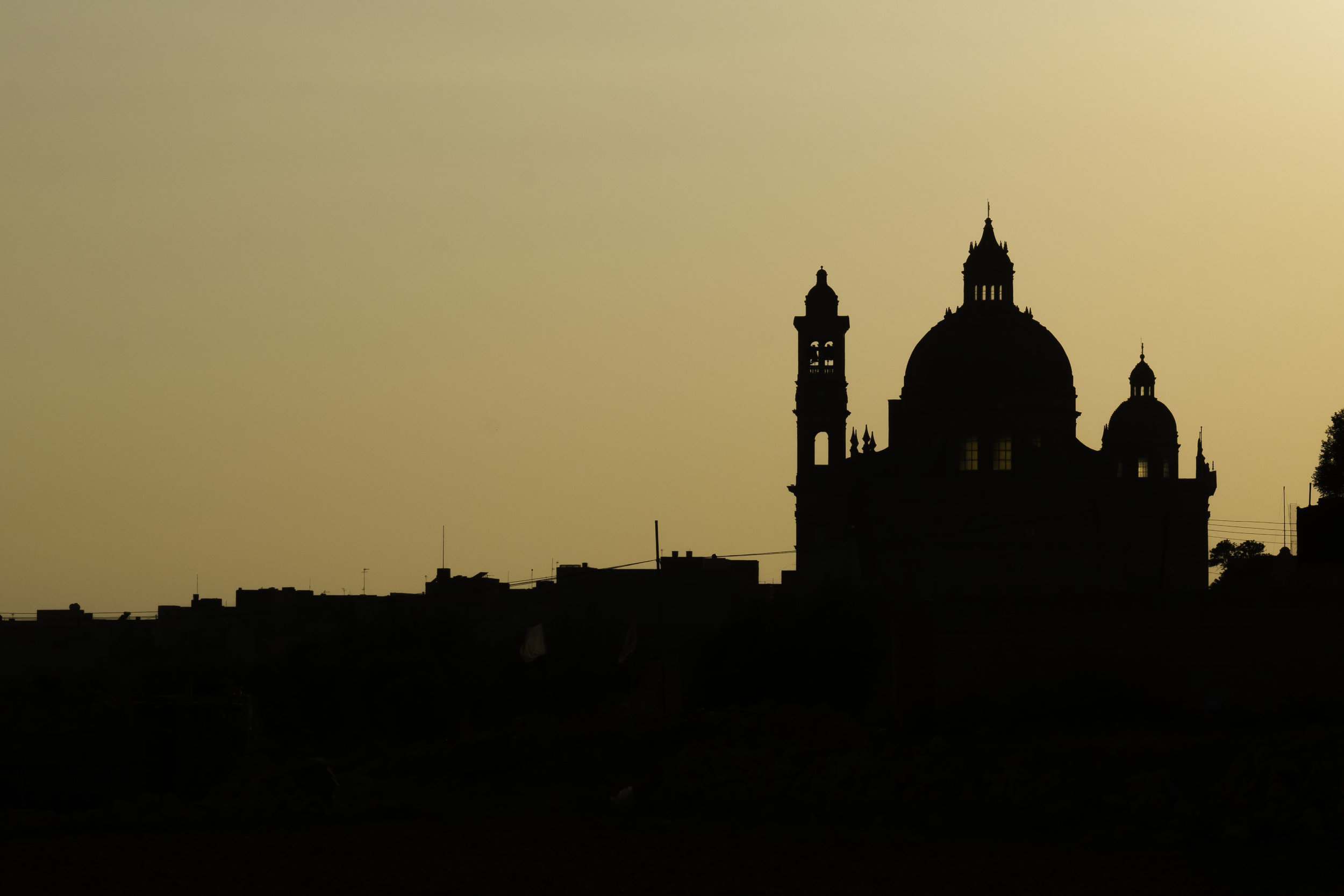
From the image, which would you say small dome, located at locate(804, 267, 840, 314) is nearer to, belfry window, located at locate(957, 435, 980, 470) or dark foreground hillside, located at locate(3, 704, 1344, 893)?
belfry window, located at locate(957, 435, 980, 470)

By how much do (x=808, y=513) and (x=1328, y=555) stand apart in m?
51.4

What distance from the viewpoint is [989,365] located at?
8650 cm

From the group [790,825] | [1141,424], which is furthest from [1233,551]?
[790,825]

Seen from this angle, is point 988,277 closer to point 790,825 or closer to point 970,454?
point 970,454

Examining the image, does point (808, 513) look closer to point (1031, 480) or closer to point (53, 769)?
point (1031, 480)

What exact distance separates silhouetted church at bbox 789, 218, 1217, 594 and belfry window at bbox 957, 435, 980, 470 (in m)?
0.07

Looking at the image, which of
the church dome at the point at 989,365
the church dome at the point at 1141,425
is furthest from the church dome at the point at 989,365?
the church dome at the point at 1141,425

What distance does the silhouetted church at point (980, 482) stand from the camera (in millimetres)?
81625

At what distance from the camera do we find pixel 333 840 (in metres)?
23.9

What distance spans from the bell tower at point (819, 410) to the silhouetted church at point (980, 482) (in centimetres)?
7

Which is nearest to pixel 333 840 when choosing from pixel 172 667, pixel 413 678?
pixel 413 678

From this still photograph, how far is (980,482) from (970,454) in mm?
2971

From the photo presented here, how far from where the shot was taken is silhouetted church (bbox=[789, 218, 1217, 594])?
81625 mm

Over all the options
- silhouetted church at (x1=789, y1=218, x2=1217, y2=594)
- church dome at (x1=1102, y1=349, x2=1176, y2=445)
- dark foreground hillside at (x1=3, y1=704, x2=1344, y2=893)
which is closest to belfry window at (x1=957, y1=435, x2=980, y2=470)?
silhouetted church at (x1=789, y1=218, x2=1217, y2=594)
